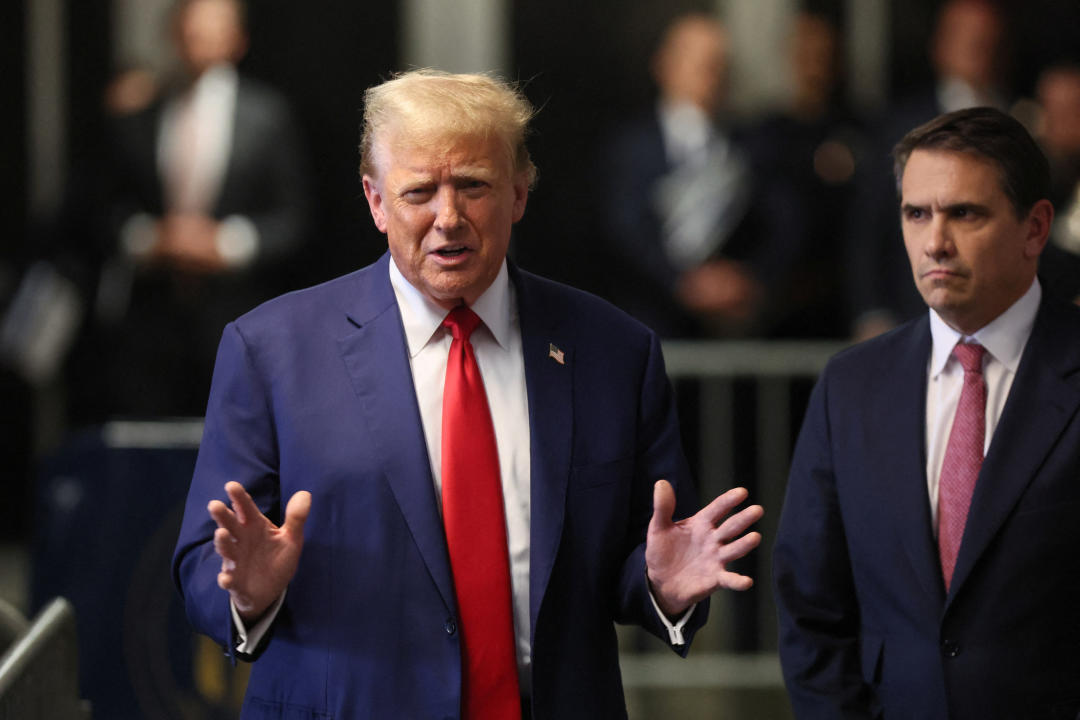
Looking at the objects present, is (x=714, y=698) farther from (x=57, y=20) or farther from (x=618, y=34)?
(x=57, y=20)

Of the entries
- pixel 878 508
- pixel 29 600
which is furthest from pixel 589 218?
pixel 878 508

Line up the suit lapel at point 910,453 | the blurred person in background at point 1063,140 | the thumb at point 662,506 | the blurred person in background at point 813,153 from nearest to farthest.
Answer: the thumb at point 662,506 < the suit lapel at point 910,453 < the blurred person in background at point 1063,140 < the blurred person in background at point 813,153

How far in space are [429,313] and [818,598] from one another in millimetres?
816

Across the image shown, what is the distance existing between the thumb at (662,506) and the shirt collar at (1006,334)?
1.94ft

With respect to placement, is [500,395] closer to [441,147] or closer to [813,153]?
[441,147]


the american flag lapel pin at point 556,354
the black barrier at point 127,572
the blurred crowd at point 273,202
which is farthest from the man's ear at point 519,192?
the blurred crowd at point 273,202

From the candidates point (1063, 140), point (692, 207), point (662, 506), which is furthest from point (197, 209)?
point (662, 506)

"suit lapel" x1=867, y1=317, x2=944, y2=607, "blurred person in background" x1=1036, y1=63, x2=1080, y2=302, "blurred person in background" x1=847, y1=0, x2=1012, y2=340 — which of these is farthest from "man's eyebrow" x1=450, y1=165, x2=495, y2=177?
"blurred person in background" x1=847, y1=0, x2=1012, y2=340

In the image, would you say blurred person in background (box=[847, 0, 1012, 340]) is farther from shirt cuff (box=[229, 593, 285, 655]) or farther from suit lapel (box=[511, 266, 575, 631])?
shirt cuff (box=[229, 593, 285, 655])

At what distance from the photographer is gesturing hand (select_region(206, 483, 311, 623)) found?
231 centimetres

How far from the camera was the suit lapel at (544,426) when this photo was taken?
97.3 inches

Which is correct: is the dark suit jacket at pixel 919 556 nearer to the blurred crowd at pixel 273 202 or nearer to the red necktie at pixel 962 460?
the red necktie at pixel 962 460

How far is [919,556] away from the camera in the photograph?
264cm

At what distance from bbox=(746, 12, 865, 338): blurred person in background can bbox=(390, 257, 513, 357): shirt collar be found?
357 cm
